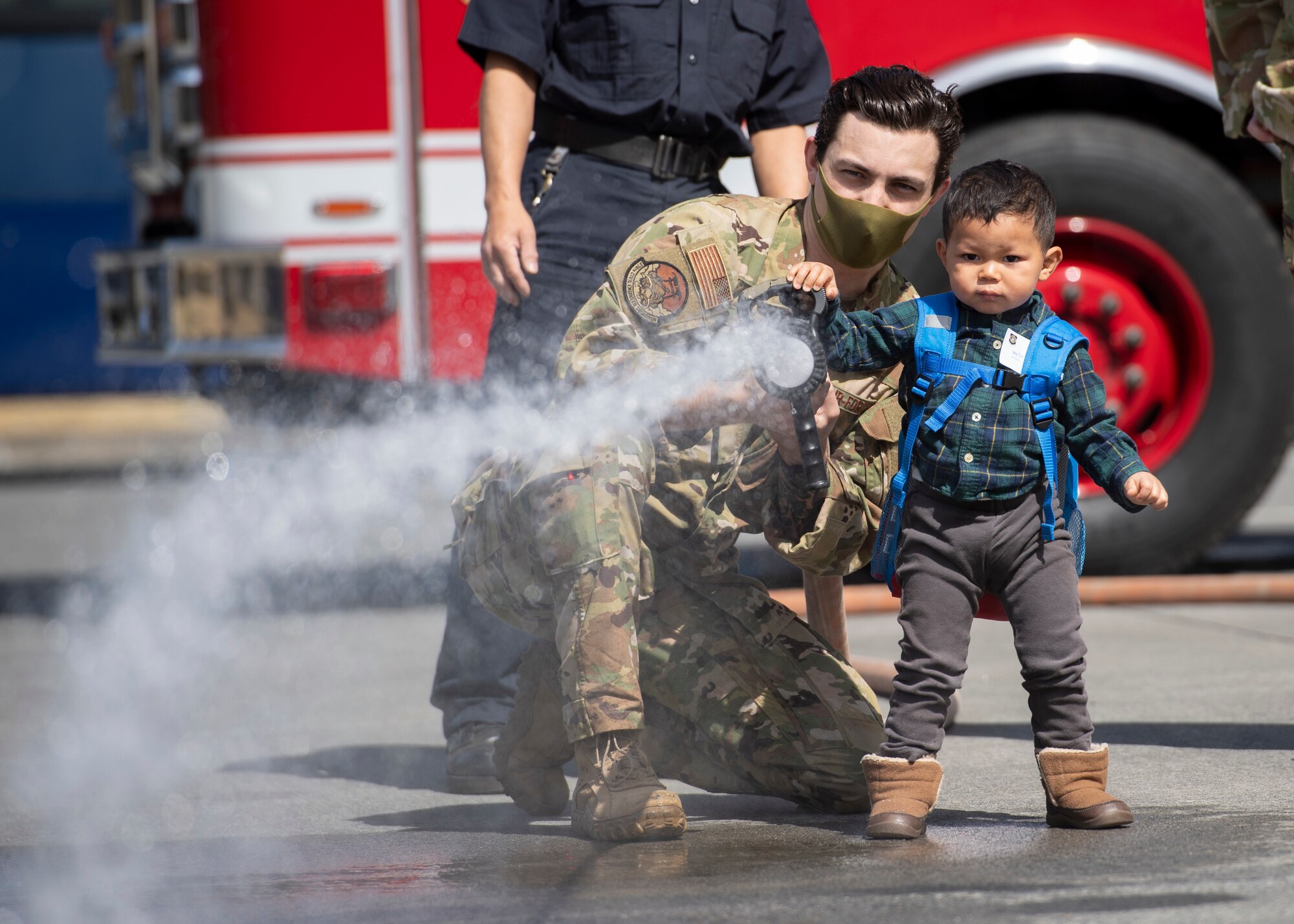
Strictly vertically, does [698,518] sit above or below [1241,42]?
below

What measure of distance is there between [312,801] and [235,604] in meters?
2.80

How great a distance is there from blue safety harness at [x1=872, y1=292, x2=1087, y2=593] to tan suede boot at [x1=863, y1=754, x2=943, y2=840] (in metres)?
0.32

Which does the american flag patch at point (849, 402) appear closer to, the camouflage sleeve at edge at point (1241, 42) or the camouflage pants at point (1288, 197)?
the camouflage pants at point (1288, 197)

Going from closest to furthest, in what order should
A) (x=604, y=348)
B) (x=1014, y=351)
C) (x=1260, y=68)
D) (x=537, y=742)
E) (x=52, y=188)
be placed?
(x=1014, y=351) < (x=604, y=348) < (x=537, y=742) < (x=1260, y=68) < (x=52, y=188)

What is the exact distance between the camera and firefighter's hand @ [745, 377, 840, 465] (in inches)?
102

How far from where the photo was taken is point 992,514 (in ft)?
8.26

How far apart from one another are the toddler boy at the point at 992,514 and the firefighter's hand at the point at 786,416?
0.38 ft

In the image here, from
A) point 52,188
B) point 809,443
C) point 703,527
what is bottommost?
point 703,527

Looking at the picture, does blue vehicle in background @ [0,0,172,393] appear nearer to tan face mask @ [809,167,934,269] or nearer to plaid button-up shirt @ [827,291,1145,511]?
tan face mask @ [809,167,934,269]

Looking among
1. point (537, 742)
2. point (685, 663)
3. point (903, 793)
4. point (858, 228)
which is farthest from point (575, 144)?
point (903, 793)

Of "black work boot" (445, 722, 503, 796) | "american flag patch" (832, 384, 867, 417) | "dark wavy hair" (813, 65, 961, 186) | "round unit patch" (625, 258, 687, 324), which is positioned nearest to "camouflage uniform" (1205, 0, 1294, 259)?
"dark wavy hair" (813, 65, 961, 186)

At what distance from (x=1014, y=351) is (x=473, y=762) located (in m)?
1.34

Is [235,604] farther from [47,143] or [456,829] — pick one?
[47,143]

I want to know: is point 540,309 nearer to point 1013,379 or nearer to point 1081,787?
point 1013,379
